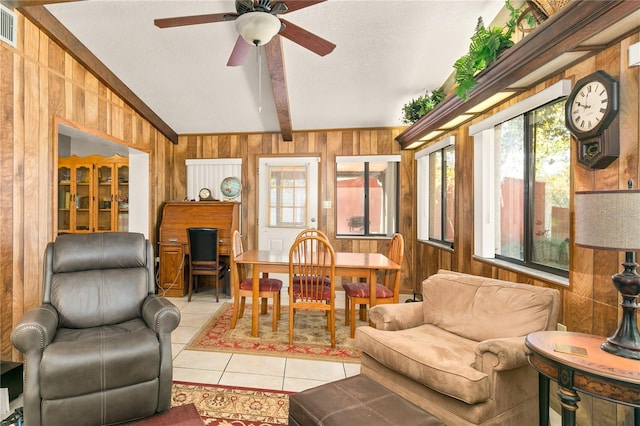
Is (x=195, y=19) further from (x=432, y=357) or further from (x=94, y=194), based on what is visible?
(x=94, y=194)

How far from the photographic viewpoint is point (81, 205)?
4.82m

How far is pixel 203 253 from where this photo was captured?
4137 mm

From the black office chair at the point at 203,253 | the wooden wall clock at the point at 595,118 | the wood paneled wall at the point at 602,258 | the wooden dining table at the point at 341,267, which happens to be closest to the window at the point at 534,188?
the wood paneled wall at the point at 602,258

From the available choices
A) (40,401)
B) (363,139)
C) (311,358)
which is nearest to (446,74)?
(363,139)

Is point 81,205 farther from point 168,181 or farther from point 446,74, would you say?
point 446,74

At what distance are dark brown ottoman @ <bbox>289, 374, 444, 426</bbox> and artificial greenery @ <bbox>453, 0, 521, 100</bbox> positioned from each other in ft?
7.01

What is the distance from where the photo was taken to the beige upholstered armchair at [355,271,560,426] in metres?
1.46

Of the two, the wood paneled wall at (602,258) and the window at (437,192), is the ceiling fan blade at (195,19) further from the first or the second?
the window at (437,192)

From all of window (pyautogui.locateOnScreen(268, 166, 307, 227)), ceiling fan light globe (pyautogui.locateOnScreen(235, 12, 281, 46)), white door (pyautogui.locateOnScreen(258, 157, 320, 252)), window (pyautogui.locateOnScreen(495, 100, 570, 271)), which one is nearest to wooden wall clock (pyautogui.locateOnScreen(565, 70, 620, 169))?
window (pyautogui.locateOnScreen(495, 100, 570, 271))

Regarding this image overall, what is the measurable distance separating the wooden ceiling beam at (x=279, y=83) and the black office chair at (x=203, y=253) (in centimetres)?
173

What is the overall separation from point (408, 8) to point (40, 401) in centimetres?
345

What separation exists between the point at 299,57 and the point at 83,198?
403cm

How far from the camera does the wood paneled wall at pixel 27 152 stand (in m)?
2.36

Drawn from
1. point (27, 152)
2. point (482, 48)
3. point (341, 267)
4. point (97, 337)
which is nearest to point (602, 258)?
point (482, 48)
